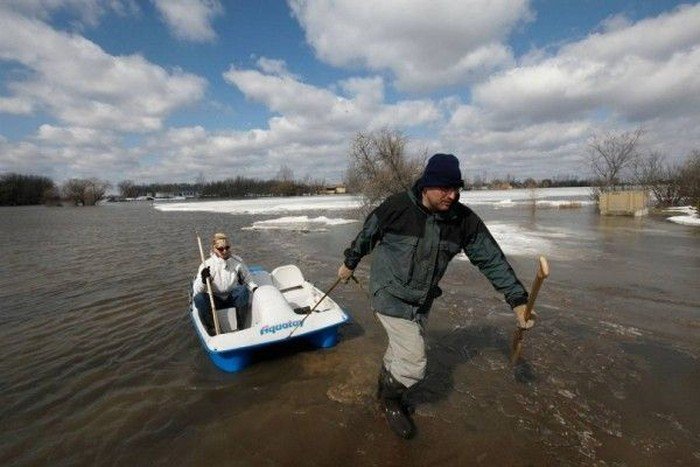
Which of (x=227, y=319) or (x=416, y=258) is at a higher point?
(x=416, y=258)

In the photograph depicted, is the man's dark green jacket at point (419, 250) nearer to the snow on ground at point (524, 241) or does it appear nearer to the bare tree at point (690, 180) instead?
the snow on ground at point (524, 241)

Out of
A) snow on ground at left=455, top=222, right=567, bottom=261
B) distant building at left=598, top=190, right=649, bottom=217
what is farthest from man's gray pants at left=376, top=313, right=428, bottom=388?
distant building at left=598, top=190, right=649, bottom=217

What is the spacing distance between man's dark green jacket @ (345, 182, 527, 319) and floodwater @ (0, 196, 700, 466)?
1.21m

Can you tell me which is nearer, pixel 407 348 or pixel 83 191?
pixel 407 348

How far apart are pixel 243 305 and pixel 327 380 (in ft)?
6.56

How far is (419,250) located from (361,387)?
192 centimetres

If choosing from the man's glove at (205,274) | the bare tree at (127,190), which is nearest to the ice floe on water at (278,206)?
the man's glove at (205,274)

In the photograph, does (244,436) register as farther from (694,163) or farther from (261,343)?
(694,163)

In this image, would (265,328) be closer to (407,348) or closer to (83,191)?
(407,348)

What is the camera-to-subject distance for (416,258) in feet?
10.00

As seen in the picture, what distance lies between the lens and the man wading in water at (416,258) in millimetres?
3021

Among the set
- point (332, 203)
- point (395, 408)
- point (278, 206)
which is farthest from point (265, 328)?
point (332, 203)

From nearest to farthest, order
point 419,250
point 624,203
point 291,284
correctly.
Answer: point 419,250 < point 291,284 < point 624,203

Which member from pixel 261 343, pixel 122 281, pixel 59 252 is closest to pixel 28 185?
pixel 59 252
